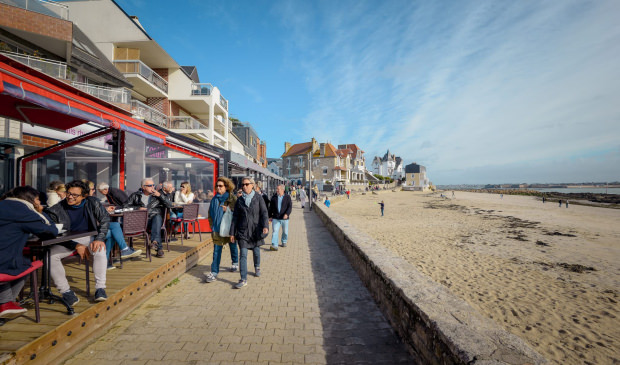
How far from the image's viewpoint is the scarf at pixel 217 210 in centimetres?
477

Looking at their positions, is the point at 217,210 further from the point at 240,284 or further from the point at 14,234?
the point at 14,234

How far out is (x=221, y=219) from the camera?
4754 millimetres

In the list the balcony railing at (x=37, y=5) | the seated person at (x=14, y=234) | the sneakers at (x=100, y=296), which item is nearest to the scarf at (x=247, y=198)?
the sneakers at (x=100, y=296)

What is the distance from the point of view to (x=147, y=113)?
59.7 feet

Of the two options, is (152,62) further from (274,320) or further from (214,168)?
(274,320)

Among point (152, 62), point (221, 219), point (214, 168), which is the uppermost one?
point (152, 62)

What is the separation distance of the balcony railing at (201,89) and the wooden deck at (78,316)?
808 inches

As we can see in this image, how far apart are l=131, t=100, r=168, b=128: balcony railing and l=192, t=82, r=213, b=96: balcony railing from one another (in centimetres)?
345

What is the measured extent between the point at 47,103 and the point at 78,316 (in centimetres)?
313

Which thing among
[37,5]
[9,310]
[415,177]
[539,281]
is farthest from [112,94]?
[415,177]

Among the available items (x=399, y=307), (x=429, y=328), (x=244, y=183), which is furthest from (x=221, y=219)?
(x=429, y=328)

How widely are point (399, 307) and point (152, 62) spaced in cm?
2554

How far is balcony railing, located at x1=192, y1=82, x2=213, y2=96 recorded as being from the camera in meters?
22.2

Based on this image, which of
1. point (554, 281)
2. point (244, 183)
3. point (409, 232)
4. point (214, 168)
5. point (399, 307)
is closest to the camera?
point (399, 307)
